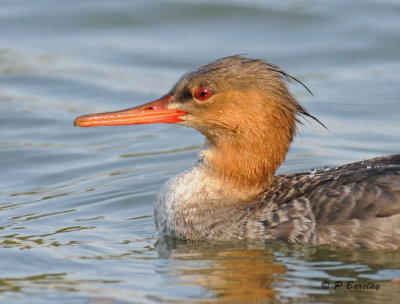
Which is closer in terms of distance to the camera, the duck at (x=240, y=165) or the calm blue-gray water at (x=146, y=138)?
the calm blue-gray water at (x=146, y=138)

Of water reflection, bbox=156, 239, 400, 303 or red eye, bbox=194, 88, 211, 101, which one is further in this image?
red eye, bbox=194, 88, 211, 101

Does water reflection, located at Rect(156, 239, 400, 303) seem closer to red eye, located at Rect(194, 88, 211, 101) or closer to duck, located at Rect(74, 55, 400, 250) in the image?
duck, located at Rect(74, 55, 400, 250)

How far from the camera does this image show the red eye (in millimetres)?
9109

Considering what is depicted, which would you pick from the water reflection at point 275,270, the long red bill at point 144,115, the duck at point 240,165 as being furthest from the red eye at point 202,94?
the water reflection at point 275,270

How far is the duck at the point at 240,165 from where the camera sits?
8.75 metres

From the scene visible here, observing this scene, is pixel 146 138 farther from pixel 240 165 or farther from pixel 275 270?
pixel 275 270

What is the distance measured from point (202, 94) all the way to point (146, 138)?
13.2 feet

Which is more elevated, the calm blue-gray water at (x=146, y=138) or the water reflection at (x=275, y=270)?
the calm blue-gray water at (x=146, y=138)

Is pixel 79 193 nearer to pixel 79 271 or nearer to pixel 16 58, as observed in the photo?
pixel 79 271

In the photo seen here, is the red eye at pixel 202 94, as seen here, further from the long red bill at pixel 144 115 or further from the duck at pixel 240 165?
the long red bill at pixel 144 115

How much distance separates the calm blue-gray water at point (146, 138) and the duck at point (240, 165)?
23 cm

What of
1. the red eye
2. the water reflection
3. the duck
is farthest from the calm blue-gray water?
the red eye

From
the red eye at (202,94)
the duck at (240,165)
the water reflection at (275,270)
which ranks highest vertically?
the red eye at (202,94)

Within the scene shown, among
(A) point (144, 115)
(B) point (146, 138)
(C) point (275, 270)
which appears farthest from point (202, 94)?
(B) point (146, 138)
